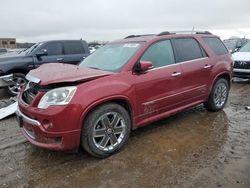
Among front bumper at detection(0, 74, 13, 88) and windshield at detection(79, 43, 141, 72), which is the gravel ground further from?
front bumper at detection(0, 74, 13, 88)

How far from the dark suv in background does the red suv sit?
154 inches

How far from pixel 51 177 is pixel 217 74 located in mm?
3985

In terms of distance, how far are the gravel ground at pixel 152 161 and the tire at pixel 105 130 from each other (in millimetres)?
156

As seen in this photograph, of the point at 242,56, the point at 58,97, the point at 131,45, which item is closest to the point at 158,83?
the point at 131,45

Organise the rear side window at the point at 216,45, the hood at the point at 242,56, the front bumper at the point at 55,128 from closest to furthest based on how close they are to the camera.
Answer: the front bumper at the point at 55,128 < the rear side window at the point at 216,45 < the hood at the point at 242,56

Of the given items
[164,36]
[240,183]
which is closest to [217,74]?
[164,36]

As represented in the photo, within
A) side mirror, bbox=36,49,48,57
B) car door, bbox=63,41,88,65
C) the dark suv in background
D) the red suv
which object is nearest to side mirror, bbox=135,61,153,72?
the red suv

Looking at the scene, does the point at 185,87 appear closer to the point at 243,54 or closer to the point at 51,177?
the point at 51,177

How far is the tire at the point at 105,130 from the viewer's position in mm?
3742

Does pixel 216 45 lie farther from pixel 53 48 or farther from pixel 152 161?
pixel 53 48

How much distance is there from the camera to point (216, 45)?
20.0ft

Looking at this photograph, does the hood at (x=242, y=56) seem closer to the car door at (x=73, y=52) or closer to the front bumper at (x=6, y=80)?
the car door at (x=73, y=52)

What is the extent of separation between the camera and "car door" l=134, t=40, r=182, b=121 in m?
4.36

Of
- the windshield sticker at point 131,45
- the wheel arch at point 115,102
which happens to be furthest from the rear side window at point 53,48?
the wheel arch at point 115,102
